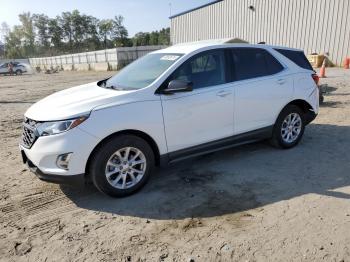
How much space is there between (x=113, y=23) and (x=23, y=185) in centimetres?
10541

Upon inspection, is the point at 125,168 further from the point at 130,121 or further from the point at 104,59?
the point at 104,59

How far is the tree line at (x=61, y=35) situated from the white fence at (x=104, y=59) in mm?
43729

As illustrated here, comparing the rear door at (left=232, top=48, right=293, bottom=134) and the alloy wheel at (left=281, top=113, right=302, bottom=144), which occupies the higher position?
the rear door at (left=232, top=48, right=293, bottom=134)

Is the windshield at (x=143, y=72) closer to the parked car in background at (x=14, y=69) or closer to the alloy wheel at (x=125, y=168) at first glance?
the alloy wheel at (x=125, y=168)

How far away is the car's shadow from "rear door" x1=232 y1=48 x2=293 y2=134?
58 centimetres

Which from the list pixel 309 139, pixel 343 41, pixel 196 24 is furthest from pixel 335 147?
pixel 196 24

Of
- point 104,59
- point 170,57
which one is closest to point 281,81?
point 170,57

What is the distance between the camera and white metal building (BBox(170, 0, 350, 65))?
2014 cm

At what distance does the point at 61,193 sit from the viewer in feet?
15.0

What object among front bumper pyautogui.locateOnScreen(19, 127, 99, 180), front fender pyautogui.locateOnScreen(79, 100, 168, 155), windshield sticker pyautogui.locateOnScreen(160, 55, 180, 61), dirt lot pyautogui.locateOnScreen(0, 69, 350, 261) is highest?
windshield sticker pyautogui.locateOnScreen(160, 55, 180, 61)

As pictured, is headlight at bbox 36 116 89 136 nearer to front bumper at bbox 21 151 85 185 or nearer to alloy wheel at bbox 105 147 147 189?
front bumper at bbox 21 151 85 185

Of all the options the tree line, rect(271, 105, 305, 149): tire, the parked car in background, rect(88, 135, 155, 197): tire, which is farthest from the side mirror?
the tree line

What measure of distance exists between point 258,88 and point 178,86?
1538 millimetres

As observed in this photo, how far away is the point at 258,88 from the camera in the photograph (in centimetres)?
530
